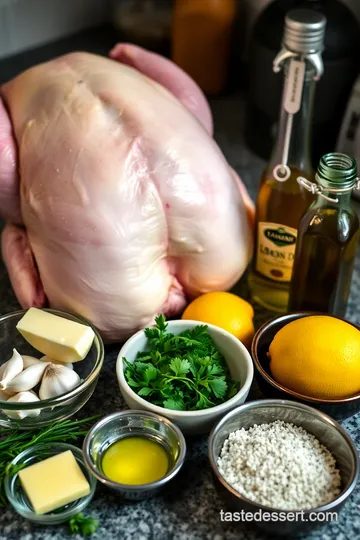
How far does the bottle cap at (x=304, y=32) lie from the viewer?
93 cm

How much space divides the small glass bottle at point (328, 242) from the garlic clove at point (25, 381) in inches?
15.3

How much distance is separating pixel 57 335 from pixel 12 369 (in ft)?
0.23

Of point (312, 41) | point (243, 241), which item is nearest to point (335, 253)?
point (243, 241)

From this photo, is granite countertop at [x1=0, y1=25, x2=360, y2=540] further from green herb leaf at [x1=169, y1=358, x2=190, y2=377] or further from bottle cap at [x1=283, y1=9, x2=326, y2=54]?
bottle cap at [x1=283, y1=9, x2=326, y2=54]

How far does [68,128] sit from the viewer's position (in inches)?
36.3

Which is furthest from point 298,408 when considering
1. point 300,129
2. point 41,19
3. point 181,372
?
point 41,19

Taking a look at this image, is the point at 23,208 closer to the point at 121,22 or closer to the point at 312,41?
the point at 312,41

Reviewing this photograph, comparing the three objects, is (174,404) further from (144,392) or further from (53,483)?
(53,483)

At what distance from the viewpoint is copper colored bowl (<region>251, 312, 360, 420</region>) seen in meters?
0.83

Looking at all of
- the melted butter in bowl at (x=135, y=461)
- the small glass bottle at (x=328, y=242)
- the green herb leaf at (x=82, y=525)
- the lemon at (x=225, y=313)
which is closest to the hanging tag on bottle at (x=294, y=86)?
the small glass bottle at (x=328, y=242)

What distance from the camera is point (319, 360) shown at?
843 mm

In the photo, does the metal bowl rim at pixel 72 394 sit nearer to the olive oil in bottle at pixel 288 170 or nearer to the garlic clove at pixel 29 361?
the garlic clove at pixel 29 361

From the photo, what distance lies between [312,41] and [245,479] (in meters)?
0.58

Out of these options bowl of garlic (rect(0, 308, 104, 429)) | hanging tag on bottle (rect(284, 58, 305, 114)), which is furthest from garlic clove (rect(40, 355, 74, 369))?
hanging tag on bottle (rect(284, 58, 305, 114))
